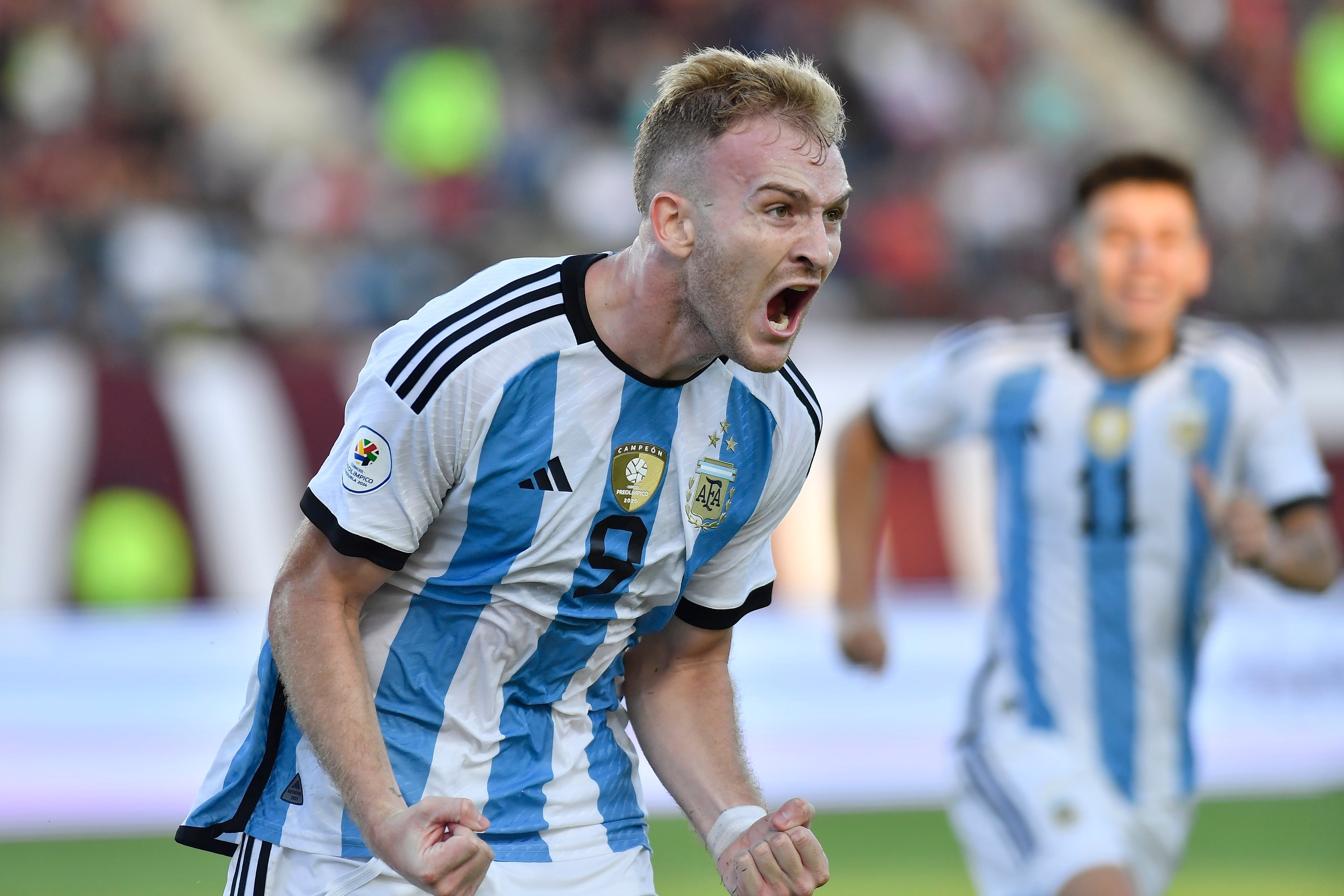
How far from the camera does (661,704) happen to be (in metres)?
3.29

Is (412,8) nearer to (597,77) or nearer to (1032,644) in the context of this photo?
(597,77)

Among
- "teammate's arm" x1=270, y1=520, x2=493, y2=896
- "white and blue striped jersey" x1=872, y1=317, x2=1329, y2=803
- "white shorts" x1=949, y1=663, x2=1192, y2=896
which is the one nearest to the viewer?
"teammate's arm" x1=270, y1=520, x2=493, y2=896

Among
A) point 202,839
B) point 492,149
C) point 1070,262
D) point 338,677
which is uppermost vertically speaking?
point 492,149

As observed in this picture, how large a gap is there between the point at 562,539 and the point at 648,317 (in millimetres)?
421

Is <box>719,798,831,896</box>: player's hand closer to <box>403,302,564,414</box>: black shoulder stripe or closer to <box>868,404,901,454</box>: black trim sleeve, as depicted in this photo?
<box>403,302,564,414</box>: black shoulder stripe

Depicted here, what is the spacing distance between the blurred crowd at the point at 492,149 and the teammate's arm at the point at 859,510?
4.80 m

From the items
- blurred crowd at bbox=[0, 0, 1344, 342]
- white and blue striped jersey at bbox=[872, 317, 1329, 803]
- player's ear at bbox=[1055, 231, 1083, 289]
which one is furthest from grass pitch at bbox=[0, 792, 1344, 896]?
blurred crowd at bbox=[0, 0, 1344, 342]

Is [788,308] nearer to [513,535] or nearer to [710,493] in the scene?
[710,493]

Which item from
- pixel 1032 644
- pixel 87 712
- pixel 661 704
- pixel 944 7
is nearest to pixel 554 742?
pixel 661 704

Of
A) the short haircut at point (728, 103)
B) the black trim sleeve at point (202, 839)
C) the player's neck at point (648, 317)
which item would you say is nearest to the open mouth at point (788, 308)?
the player's neck at point (648, 317)

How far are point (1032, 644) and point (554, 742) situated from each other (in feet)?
7.43

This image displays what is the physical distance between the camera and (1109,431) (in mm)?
4980

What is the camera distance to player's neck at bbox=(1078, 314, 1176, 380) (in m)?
5.02

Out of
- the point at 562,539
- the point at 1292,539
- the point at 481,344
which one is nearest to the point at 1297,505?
the point at 1292,539
